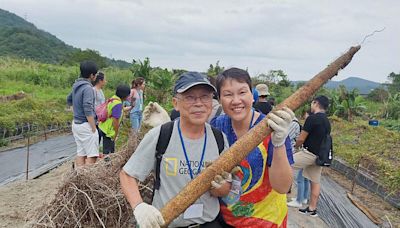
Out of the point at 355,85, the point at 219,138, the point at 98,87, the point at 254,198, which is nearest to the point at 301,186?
the point at 98,87

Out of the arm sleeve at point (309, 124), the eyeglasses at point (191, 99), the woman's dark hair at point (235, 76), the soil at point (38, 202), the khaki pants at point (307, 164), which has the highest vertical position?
the woman's dark hair at point (235, 76)

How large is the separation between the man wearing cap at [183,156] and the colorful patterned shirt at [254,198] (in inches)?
6.3

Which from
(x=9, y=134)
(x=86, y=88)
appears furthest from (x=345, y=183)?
(x=9, y=134)

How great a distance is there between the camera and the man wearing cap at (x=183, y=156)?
5.52ft

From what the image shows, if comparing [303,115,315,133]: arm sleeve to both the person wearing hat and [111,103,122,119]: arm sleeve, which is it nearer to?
the person wearing hat

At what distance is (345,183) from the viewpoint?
7082 millimetres

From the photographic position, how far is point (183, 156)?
1697 mm

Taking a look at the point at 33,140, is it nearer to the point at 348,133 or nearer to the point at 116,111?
the point at 116,111

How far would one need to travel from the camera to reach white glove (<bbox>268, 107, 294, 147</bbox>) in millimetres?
1603

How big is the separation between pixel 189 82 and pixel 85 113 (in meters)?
3.21

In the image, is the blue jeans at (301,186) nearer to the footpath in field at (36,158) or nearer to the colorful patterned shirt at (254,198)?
the colorful patterned shirt at (254,198)

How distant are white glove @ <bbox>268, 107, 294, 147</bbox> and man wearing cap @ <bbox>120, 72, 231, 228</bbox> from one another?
11.9 inches

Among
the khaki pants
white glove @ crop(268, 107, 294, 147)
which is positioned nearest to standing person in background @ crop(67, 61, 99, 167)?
the khaki pants

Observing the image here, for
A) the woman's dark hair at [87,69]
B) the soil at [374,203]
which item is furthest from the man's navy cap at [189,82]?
the soil at [374,203]
